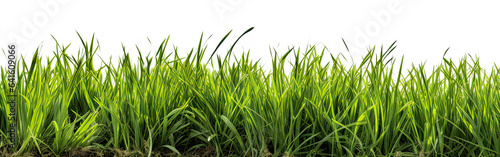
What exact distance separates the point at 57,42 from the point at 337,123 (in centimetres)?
136

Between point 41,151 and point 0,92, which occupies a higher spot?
point 0,92

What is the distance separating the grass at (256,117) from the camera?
1796 mm

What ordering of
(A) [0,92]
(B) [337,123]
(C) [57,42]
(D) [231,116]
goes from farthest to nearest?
1. (C) [57,42]
2. (A) [0,92]
3. (D) [231,116]
4. (B) [337,123]

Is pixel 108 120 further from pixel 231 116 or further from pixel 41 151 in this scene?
pixel 231 116

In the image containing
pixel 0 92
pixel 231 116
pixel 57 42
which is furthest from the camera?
pixel 57 42

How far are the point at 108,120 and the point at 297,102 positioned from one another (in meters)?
0.77

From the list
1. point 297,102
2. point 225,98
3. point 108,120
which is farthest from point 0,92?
point 297,102

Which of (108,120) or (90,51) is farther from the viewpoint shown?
(90,51)

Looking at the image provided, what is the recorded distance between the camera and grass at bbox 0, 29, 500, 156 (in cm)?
180

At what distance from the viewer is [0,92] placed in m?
1.98

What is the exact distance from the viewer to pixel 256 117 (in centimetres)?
182

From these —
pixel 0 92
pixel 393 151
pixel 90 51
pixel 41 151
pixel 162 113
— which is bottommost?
pixel 393 151

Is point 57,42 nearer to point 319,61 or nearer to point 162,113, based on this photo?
point 162,113

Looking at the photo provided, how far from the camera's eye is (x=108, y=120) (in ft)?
6.12
